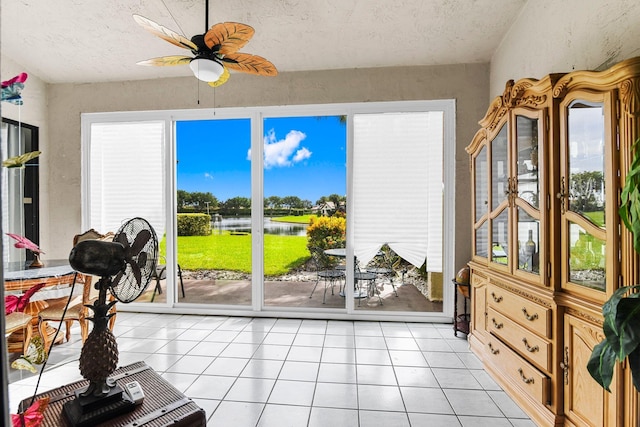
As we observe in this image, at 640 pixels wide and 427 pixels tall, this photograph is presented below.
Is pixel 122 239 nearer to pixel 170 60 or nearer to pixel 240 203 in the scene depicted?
pixel 170 60

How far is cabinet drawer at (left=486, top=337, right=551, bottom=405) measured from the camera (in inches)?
74.2

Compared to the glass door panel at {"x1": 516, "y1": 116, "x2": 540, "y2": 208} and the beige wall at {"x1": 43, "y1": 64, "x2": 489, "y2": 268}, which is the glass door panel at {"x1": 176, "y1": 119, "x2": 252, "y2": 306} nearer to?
the beige wall at {"x1": 43, "y1": 64, "x2": 489, "y2": 268}

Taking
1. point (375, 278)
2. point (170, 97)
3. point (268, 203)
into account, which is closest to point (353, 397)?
point (375, 278)

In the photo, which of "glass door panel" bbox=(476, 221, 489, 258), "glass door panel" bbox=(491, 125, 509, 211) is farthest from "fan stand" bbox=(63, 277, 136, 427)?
"glass door panel" bbox=(476, 221, 489, 258)

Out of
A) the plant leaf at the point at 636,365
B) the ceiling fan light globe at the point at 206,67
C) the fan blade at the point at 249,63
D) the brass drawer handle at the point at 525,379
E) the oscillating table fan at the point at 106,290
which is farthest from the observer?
the fan blade at the point at 249,63

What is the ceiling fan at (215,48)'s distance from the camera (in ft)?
6.49

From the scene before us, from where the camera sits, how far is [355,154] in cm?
375

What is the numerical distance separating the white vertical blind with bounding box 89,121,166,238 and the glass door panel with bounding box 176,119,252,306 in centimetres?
26

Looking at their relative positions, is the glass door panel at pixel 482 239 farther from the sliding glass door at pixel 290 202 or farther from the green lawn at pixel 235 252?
the green lawn at pixel 235 252

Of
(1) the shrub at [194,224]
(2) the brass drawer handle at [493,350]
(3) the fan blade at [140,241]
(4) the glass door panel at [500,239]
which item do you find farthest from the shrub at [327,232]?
(3) the fan blade at [140,241]

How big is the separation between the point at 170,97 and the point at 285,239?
2.17 m

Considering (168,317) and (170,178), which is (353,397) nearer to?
(168,317)

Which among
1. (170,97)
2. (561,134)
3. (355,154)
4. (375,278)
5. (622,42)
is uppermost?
(170,97)

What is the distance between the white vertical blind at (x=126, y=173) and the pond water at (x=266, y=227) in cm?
76
